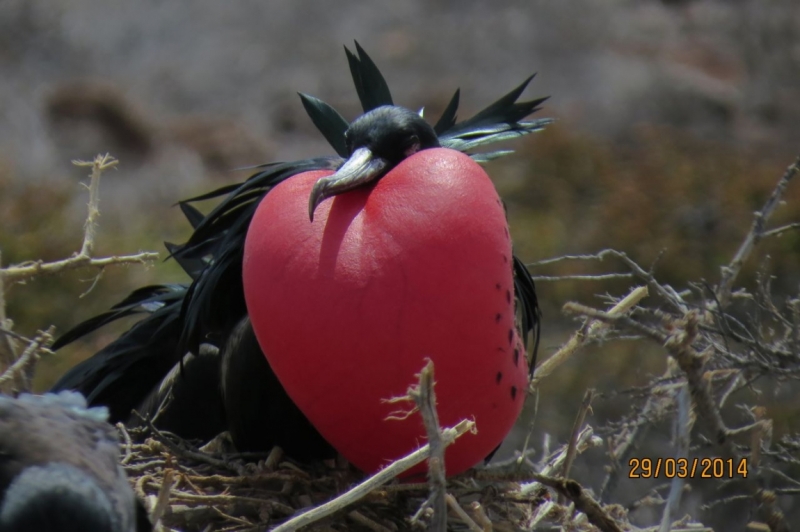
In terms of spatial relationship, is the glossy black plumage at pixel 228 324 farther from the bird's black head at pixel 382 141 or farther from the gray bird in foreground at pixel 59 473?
the gray bird in foreground at pixel 59 473

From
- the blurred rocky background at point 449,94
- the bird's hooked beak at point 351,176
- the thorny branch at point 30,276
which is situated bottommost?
the blurred rocky background at point 449,94

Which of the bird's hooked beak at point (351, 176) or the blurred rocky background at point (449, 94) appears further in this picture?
the blurred rocky background at point (449, 94)

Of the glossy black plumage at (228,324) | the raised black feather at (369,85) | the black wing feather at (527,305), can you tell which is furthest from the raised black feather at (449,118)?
the black wing feather at (527,305)

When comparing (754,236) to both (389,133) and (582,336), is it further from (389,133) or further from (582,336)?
(389,133)

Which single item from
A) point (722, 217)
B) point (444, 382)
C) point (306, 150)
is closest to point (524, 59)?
point (306, 150)

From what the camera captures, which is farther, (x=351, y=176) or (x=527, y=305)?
(x=527, y=305)

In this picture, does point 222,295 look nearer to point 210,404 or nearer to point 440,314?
point 210,404

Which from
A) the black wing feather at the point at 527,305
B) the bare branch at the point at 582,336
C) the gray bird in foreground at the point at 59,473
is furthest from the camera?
the black wing feather at the point at 527,305
